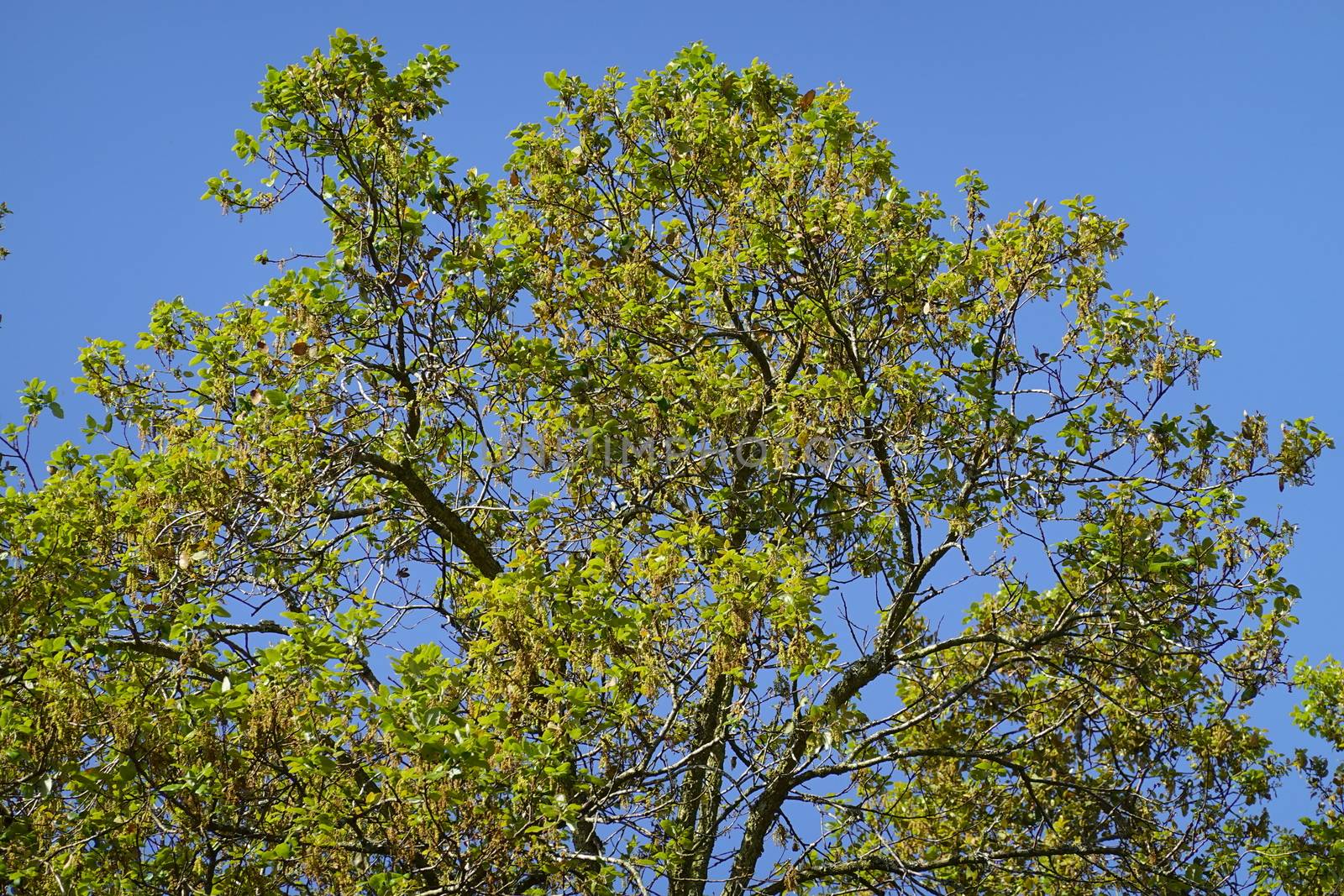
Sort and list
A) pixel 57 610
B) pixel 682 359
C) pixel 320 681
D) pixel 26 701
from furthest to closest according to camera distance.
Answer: pixel 682 359 < pixel 57 610 < pixel 26 701 < pixel 320 681

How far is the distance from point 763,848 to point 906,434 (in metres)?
3.05

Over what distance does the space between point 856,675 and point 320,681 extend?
12.7 ft

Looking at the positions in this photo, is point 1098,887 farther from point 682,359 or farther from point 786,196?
point 786,196

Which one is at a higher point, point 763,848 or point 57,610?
point 57,610

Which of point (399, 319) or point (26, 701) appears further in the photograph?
point (399, 319)

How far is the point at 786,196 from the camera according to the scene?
8859 millimetres

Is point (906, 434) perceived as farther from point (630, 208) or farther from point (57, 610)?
point (57, 610)

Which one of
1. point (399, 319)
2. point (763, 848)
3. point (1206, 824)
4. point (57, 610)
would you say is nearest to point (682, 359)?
point (399, 319)

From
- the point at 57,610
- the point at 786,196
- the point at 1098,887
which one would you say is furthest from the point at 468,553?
the point at 1098,887

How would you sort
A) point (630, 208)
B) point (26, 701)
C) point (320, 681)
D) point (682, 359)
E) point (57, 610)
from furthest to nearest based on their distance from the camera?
point (630, 208) → point (682, 359) → point (57, 610) → point (26, 701) → point (320, 681)

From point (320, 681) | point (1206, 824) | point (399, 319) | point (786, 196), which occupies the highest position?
point (786, 196)

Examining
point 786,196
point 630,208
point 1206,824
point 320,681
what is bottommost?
point 320,681

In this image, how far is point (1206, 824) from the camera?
9.48 metres

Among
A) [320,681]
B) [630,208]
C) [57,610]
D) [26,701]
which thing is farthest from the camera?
[630,208]
